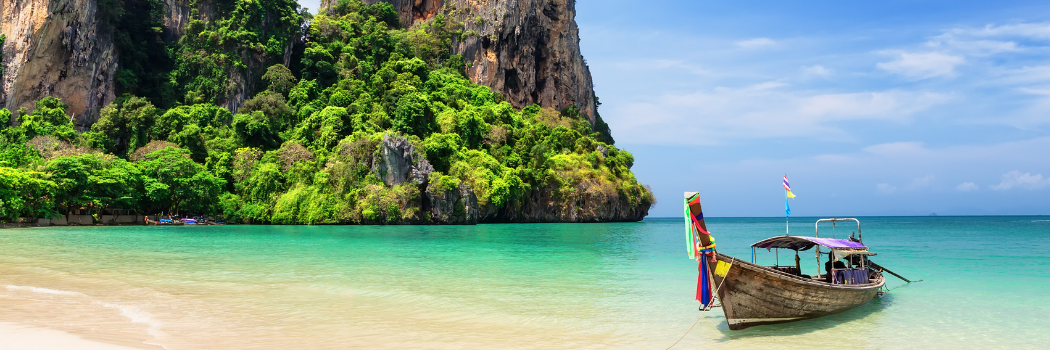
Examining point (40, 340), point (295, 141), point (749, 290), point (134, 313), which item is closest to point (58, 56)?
point (295, 141)

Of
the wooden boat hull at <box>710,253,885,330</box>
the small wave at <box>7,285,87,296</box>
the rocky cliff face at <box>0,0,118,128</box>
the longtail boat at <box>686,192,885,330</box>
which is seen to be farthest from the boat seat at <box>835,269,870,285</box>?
the rocky cliff face at <box>0,0,118,128</box>

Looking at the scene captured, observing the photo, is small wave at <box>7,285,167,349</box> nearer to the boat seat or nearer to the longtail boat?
the longtail boat

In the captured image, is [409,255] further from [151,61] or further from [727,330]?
Answer: [151,61]

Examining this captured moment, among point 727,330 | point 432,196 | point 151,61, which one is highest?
point 151,61

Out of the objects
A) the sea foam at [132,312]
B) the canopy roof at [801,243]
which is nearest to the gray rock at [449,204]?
the sea foam at [132,312]

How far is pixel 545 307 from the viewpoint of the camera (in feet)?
37.7

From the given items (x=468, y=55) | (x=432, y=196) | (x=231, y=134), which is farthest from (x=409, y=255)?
(x=468, y=55)

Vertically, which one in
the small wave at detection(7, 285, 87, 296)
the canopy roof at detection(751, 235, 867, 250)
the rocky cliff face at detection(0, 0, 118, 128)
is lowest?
the small wave at detection(7, 285, 87, 296)

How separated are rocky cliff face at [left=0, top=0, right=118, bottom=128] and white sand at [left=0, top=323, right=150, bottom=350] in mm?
53167

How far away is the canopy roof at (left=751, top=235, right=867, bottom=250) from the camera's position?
11.8 meters

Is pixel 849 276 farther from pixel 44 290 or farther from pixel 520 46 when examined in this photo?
pixel 520 46

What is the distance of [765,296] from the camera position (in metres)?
9.58

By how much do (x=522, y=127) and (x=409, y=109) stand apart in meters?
16.3

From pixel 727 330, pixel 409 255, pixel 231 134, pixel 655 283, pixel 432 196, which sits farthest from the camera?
pixel 231 134
